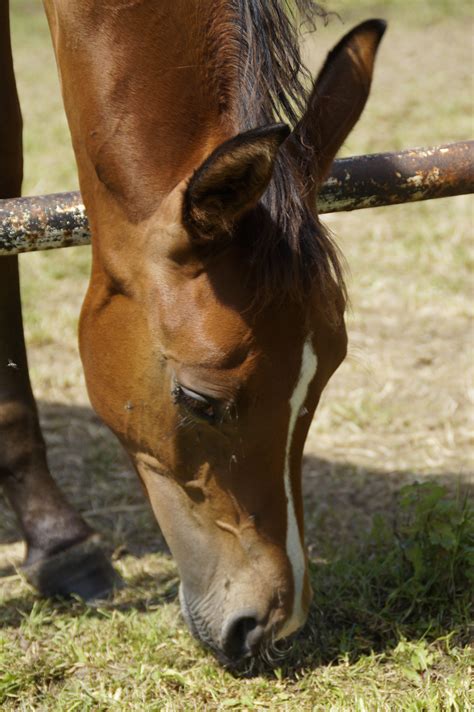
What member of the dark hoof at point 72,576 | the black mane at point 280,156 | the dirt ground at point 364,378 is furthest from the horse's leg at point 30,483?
the black mane at point 280,156

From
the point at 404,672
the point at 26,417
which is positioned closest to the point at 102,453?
the point at 26,417

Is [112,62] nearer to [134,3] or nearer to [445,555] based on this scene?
[134,3]

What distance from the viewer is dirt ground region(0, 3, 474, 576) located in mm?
3148

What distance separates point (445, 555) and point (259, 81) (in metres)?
1.38

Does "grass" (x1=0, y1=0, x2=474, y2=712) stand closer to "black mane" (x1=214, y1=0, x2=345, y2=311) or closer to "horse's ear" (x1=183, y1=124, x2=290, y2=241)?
"black mane" (x1=214, y1=0, x2=345, y2=311)

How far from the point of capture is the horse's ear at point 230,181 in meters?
1.54

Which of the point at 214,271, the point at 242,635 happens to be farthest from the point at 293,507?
the point at 214,271

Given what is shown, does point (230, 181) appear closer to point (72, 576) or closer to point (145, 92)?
A: point (145, 92)

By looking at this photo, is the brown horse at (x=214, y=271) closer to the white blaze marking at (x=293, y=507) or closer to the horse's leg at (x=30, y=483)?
the white blaze marking at (x=293, y=507)

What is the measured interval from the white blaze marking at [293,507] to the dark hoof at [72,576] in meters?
0.78

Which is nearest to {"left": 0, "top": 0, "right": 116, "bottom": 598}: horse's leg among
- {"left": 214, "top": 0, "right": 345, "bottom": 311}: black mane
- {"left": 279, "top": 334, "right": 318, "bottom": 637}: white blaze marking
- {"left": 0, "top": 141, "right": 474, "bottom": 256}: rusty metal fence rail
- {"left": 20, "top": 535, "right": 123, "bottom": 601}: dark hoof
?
{"left": 20, "top": 535, "right": 123, "bottom": 601}: dark hoof

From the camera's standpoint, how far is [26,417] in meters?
2.68

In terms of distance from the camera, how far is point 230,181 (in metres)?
1.65

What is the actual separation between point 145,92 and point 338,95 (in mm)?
405
